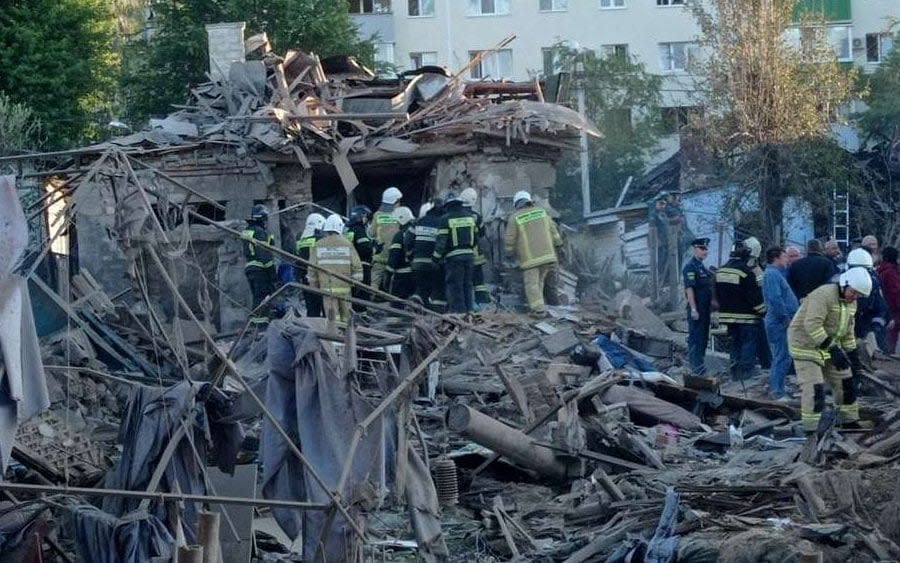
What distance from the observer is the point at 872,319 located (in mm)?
18984

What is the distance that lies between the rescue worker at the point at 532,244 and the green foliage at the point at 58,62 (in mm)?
14588

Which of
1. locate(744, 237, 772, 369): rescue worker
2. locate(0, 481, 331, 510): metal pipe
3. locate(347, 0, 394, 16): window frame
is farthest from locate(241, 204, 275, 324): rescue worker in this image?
locate(347, 0, 394, 16): window frame

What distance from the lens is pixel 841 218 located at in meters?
32.7

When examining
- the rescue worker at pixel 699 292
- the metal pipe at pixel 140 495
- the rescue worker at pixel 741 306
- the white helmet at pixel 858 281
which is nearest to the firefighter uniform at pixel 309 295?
the rescue worker at pixel 699 292

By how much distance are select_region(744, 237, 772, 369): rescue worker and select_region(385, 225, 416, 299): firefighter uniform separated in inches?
168

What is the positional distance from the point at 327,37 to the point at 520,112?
46.6 feet

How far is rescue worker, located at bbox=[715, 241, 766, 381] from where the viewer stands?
17984mm

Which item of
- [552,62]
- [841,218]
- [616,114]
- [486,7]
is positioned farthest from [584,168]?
[486,7]

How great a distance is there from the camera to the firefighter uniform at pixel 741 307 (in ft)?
59.0

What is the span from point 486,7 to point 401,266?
103 ft

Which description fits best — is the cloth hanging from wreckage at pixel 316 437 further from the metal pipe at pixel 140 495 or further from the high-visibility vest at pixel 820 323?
the high-visibility vest at pixel 820 323

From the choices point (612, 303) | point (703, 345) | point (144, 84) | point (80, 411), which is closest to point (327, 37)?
point (144, 84)

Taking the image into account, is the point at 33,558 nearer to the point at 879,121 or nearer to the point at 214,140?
the point at 214,140

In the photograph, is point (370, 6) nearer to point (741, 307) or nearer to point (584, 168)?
point (584, 168)
